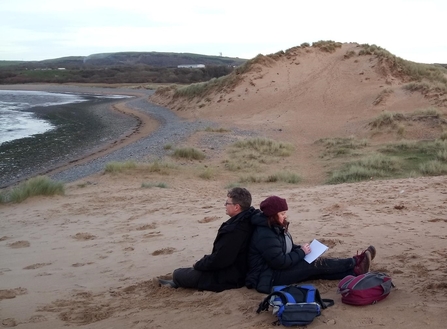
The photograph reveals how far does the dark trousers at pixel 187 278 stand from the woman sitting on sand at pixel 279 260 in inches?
20.9

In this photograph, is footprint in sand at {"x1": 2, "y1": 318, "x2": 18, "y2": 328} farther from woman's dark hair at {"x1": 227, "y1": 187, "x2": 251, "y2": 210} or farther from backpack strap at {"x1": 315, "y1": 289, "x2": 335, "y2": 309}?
backpack strap at {"x1": 315, "y1": 289, "x2": 335, "y2": 309}

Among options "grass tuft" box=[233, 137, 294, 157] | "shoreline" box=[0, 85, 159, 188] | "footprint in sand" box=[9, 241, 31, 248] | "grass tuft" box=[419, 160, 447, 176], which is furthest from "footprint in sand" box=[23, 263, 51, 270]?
"grass tuft" box=[233, 137, 294, 157]

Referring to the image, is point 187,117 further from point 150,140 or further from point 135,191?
A: point 135,191

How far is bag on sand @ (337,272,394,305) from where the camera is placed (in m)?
4.16

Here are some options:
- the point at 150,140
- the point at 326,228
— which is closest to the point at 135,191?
the point at 326,228

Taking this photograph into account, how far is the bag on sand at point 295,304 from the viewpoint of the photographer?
12.8ft

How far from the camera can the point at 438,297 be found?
13.8 ft

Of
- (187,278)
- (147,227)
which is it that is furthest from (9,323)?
(147,227)

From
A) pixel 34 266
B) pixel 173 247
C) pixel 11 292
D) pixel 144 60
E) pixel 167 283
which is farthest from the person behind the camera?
pixel 144 60

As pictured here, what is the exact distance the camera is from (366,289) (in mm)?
4164

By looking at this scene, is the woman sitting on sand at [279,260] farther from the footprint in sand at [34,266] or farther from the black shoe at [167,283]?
the footprint in sand at [34,266]

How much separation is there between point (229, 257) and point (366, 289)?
1.23 metres

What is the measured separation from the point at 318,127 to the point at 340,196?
56.0ft

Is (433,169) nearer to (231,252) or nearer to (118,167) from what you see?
(118,167)
